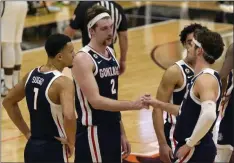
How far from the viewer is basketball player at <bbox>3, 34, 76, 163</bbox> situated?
5.00 meters

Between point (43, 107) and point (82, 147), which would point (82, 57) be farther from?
point (82, 147)

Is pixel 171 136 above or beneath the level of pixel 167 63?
above

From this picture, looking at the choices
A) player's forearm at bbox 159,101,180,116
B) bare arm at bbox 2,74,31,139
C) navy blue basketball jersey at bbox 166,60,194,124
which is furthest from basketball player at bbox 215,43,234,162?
bare arm at bbox 2,74,31,139

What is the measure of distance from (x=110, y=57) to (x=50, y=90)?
84cm

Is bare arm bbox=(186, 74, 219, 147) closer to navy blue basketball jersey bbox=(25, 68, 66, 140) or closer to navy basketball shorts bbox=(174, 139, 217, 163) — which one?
navy basketball shorts bbox=(174, 139, 217, 163)

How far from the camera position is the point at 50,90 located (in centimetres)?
500

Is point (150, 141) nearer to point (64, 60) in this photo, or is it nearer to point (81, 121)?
point (81, 121)

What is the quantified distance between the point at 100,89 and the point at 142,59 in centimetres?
737

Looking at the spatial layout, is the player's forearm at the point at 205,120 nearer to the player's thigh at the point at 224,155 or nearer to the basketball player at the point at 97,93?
the basketball player at the point at 97,93

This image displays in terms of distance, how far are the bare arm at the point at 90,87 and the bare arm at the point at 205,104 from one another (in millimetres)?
577

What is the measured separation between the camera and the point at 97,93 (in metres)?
5.36

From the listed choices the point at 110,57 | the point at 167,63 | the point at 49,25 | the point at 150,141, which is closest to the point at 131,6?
the point at 49,25

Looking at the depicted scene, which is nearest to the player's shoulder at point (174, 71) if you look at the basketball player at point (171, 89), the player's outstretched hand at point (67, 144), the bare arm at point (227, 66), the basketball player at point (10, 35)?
the basketball player at point (171, 89)

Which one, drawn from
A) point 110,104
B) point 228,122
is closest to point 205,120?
point 110,104
